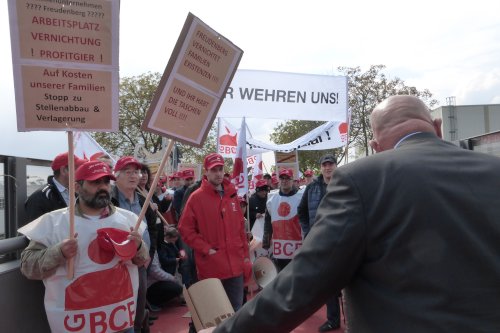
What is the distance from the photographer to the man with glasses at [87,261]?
3.11 m

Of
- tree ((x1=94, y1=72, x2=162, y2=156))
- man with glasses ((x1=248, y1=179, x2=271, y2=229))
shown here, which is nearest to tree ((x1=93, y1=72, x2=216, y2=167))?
tree ((x1=94, y1=72, x2=162, y2=156))

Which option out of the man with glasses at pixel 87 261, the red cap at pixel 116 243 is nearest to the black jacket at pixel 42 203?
the man with glasses at pixel 87 261

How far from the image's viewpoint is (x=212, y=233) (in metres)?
5.02

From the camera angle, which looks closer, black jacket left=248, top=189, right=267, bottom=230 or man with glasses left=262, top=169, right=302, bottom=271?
man with glasses left=262, top=169, right=302, bottom=271

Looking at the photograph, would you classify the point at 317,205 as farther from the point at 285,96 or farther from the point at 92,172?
the point at 92,172

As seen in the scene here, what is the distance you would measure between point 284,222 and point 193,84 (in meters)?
4.09

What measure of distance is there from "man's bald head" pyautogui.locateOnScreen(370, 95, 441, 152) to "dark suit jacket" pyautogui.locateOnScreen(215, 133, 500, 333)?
243mm

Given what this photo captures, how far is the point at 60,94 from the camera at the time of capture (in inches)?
117

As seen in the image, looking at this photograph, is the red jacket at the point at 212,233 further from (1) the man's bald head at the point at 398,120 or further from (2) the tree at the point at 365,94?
(2) the tree at the point at 365,94

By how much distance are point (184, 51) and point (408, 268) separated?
2287 mm

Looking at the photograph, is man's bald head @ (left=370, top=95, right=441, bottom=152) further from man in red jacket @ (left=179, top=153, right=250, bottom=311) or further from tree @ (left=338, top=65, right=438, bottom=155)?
tree @ (left=338, top=65, right=438, bottom=155)

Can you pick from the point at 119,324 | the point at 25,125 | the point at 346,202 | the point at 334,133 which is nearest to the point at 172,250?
the point at 334,133

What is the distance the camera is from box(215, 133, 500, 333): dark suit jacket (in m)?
1.32

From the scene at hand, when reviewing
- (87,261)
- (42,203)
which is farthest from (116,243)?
(42,203)
